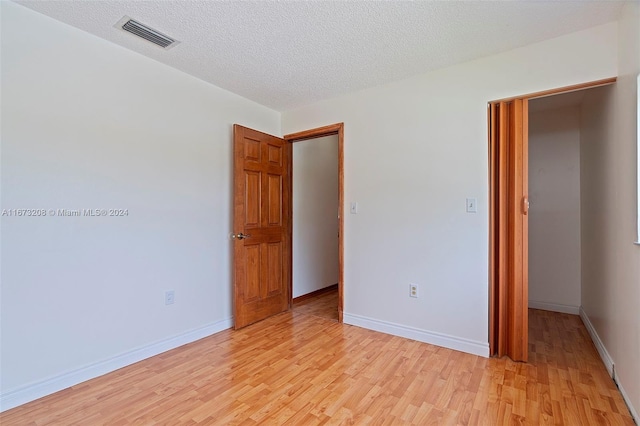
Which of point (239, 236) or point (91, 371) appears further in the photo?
point (239, 236)

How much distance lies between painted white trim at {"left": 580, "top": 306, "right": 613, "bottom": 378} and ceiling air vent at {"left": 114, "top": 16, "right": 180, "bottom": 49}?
→ 3.82m

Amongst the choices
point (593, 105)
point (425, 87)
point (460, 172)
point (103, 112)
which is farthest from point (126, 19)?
point (593, 105)

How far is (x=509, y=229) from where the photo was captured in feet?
7.88

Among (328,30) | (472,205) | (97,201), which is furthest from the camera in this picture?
(472,205)

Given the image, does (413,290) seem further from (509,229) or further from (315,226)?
(315,226)

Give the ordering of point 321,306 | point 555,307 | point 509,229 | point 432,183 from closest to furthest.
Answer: point 509,229, point 432,183, point 555,307, point 321,306

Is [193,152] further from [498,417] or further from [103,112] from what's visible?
[498,417]

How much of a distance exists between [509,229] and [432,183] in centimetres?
69

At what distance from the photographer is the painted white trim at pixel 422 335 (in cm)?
248

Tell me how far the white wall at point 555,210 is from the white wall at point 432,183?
1.32 meters

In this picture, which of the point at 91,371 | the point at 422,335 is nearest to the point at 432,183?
the point at 422,335

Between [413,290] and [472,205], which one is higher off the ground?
[472,205]

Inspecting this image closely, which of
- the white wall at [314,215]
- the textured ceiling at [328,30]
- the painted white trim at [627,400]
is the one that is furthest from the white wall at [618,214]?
the white wall at [314,215]

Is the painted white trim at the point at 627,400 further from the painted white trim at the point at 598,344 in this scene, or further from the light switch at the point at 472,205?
the light switch at the point at 472,205
